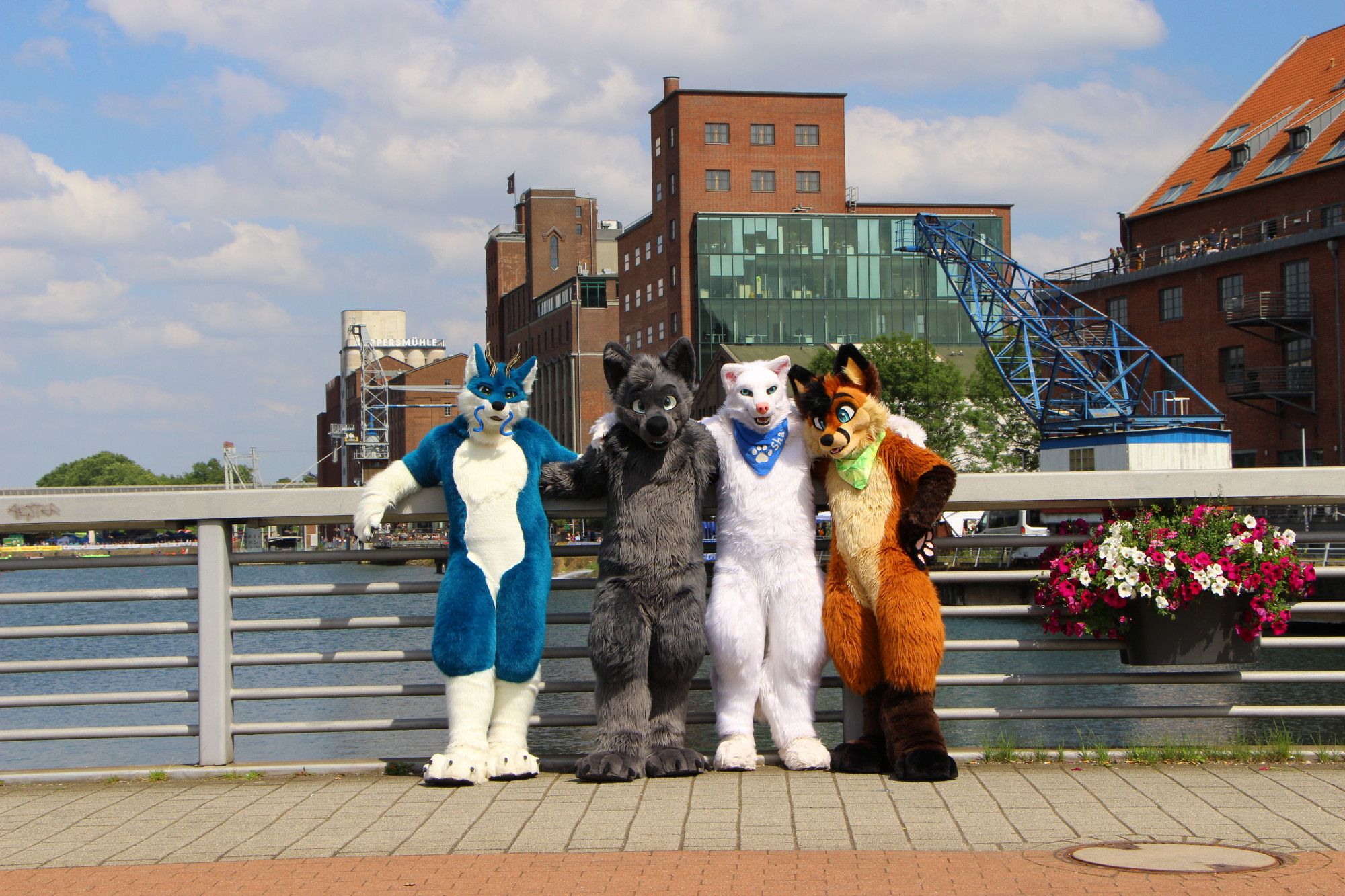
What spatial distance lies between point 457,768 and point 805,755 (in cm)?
157

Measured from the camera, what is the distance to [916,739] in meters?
6.05

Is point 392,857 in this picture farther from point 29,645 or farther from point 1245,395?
point 1245,395

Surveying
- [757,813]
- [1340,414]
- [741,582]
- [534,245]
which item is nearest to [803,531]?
[741,582]

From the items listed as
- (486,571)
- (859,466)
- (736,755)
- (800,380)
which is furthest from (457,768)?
(800,380)

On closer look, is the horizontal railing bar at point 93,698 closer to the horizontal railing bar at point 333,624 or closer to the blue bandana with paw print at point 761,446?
the horizontal railing bar at point 333,624

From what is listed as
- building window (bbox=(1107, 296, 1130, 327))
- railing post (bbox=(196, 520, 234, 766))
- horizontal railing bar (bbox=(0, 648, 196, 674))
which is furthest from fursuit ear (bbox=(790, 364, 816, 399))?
building window (bbox=(1107, 296, 1130, 327))

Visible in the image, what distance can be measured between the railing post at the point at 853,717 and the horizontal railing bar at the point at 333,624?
6.55 ft

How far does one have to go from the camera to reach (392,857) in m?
4.99

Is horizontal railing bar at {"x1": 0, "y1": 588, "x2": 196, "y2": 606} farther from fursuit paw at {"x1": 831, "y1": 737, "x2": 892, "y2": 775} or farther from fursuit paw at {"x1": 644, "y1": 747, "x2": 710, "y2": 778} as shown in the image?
fursuit paw at {"x1": 831, "y1": 737, "x2": 892, "y2": 775}

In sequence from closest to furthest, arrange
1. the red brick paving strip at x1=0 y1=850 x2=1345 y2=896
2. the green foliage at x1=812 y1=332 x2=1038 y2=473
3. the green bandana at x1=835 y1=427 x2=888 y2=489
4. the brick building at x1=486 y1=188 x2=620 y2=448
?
the red brick paving strip at x1=0 y1=850 x2=1345 y2=896 → the green bandana at x1=835 y1=427 x2=888 y2=489 → the green foliage at x1=812 y1=332 x2=1038 y2=473 → the brick building at x1=486 y1=188 x2=620 y2=448

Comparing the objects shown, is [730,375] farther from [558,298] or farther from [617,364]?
[558,298]

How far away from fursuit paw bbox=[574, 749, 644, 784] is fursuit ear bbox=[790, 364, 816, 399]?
186 centimetres

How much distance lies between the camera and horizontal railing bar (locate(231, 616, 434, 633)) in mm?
6328

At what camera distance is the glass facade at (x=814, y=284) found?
2798 inches
